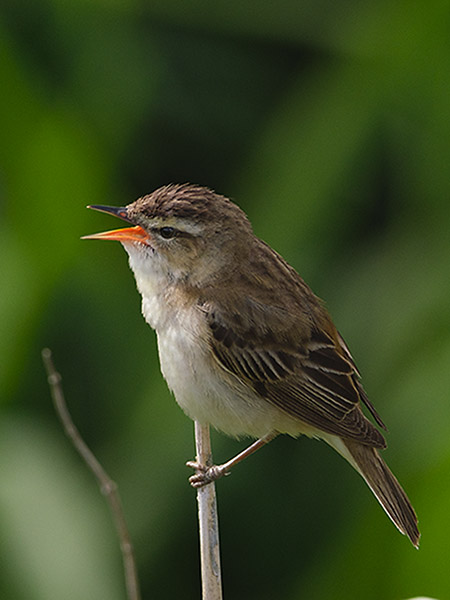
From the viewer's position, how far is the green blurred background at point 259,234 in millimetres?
4859

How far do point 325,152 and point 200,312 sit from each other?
70.4 inches

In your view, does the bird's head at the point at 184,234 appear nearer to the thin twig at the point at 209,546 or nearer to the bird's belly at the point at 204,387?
the bird's belly at the point at 204,387

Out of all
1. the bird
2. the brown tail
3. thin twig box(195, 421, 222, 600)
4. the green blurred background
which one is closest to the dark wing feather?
the bird

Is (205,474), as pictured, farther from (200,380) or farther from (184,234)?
(184,234)

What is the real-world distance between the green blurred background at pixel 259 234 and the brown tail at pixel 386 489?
0.53 meters

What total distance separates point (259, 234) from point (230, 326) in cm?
147

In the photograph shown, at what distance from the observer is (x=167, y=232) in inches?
149

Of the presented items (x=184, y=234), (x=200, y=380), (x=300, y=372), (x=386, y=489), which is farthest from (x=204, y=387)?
(x=386, y=489)

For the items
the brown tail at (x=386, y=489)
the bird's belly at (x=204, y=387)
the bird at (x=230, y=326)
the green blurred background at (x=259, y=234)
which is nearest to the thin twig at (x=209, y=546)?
the bird at (x=230, y=326)

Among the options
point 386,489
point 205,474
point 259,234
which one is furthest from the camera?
point 259,234

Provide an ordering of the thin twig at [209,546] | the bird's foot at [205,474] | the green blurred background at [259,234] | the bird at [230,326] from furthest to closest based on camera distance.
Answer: the green blurred background at [259,234] → the bird at [230,326] → the bird's foot at [205,474] → the thin twig at [209,546]

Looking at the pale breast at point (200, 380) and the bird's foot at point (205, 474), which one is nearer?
the bird's foot at point (205, 474)

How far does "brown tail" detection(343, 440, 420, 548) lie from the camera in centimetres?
391

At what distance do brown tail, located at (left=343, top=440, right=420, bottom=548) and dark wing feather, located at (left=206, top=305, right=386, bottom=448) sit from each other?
0.12m
